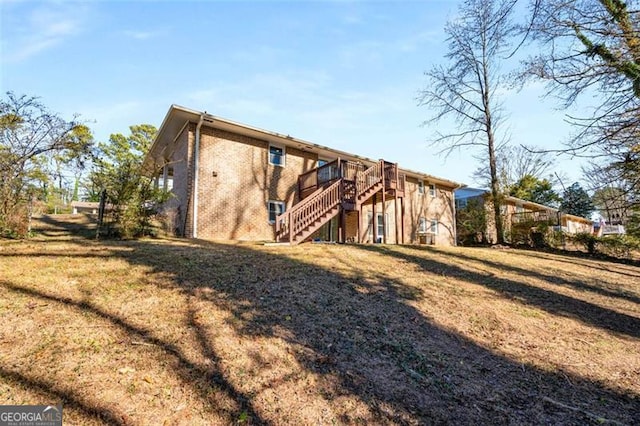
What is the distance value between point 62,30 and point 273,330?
9854 mm

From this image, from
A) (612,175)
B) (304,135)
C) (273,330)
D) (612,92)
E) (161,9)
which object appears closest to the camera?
(273,330)

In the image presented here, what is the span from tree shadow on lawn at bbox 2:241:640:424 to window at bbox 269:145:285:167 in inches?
347

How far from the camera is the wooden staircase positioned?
10.8 metres

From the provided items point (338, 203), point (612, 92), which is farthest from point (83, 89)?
point (612, 92)

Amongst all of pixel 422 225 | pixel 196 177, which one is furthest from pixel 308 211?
pixel 422 225

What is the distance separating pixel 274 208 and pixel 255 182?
151 cm

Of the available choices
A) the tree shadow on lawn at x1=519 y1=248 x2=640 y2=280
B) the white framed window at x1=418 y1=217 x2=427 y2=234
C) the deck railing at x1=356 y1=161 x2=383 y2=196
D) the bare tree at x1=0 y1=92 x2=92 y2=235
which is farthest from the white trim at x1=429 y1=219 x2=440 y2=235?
the bare tree at x1=0 y1=92 x2=92 y2=235

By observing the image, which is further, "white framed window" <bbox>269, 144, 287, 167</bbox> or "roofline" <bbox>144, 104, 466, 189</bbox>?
"white framed window" <bbox>269, 144, 287, 167</bbox>

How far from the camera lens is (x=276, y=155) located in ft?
47.7

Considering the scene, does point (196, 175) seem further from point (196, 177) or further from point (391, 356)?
point (391, 356)

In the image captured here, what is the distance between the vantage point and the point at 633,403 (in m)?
3.49

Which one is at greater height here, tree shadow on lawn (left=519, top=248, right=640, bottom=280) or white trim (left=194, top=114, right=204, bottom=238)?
white trim (left=194, top=114, right=204, bottom=238)

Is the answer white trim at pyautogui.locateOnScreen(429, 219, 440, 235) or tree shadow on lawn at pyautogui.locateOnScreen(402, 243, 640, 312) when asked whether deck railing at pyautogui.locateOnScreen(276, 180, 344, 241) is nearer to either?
tree shadow on lawn at pyautogui.locateOnScreen(402, 243, 640, 312)

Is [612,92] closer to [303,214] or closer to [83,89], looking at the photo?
[303,214]
